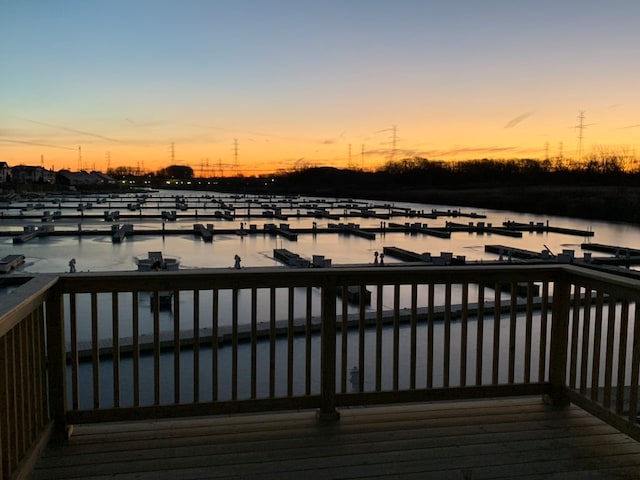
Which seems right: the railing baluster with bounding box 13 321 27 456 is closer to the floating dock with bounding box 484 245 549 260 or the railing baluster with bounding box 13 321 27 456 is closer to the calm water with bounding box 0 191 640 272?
the calm water with bounding box 0 191 640 272

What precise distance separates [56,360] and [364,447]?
47.9 inches

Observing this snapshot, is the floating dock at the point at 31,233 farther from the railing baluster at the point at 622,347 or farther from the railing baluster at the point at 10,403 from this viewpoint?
the railing baluster at the point at 622,347

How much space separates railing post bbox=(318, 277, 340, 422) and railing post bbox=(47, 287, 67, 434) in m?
1.02

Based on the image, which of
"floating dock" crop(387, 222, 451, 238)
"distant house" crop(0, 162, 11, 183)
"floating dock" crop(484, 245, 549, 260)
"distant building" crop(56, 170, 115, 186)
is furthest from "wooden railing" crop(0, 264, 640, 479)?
"distant building" crop(56, 170, 115, 186)

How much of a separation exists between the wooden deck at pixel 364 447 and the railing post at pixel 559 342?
10 cm

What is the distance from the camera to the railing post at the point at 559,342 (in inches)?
97.7

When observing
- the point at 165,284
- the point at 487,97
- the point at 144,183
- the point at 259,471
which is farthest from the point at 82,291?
the point at 144,183

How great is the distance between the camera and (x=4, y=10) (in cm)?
837

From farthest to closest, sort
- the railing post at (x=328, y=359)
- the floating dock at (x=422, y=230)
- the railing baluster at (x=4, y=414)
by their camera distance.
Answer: the floating dock at (x=422, y=230) < the railing post at (x=328, y=359) < the railing baluster at (x=4, y=414)

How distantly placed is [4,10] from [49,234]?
1744 cm

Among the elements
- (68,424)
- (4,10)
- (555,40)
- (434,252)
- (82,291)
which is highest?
(555,40)

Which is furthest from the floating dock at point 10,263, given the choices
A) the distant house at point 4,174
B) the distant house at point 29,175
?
the distant house at point 29,175

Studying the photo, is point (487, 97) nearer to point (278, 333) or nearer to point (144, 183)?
point (278, 333)

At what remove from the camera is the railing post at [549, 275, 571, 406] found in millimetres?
2482
